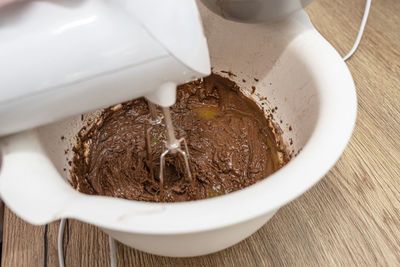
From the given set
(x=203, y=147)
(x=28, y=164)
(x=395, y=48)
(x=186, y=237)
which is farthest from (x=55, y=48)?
→ (x=395, y=48)

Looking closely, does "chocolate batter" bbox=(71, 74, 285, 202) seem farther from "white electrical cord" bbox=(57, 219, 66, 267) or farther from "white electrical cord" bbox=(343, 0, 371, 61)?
"white electrical cord" bbox=(343, 0, 371, 61)

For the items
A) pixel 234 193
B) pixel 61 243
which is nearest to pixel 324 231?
pixel 234 193

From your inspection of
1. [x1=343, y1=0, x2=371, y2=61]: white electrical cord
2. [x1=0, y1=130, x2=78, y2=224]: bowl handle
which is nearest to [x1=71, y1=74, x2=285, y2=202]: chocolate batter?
[x1=0, y1=130, x2=78, y2=224]: bowl handle

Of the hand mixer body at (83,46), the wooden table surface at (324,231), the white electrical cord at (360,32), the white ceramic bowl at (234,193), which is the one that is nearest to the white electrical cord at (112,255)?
the wooden table surface at (324,231)

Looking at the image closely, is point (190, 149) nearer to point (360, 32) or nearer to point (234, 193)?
point (234, 193)

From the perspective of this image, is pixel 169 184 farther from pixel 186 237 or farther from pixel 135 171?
pixel 186 237
